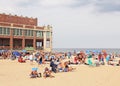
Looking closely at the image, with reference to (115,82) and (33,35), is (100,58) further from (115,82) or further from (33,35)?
→ (33,35)

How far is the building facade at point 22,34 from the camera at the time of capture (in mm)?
53000

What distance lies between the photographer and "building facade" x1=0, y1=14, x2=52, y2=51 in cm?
5300

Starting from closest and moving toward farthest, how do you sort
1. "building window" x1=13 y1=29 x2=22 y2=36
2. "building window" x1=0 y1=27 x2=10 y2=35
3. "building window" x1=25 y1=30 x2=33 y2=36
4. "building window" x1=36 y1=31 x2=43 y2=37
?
"building window" x1=0 y1=27 x2=10 y2=35, "building window" x1=13 y1=29 x2=22 y2=36, "building window" x1=25 y1=30 x2=33 y2=36, "building window" x1=36 y1=31 x2=43 y2=37

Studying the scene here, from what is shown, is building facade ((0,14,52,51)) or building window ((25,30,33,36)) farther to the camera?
building window ((25,30,33,36))

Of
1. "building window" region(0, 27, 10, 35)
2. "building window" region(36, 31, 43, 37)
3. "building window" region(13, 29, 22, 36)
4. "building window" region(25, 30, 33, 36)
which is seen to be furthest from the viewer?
"building window" region(36, 31, 43, 37)

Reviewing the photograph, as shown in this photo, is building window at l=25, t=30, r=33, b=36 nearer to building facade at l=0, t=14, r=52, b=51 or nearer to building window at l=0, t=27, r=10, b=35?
building facade at l=0, t=14, r=52, b=51

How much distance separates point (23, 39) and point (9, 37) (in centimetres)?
384

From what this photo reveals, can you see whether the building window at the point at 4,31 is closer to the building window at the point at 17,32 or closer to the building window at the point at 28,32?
the building window at the point at 17,32

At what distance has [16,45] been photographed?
5616 centimetres

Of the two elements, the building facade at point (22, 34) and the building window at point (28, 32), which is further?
the building window at point (28, 32)

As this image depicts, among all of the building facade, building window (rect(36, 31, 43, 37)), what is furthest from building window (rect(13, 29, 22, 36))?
building window (rect(36, 31, 43, 37))

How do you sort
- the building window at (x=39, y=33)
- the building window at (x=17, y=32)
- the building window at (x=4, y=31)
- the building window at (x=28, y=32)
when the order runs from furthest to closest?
the building window at (x=39, y=33)
the building window at (x=28, y=32)
the building window at (x=17, y=32)
the building window at (x=4, y=31)

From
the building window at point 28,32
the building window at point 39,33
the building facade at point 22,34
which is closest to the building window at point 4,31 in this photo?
the building facade at point 22,34

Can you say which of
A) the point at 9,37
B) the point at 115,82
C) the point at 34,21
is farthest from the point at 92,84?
the point at 34,21
